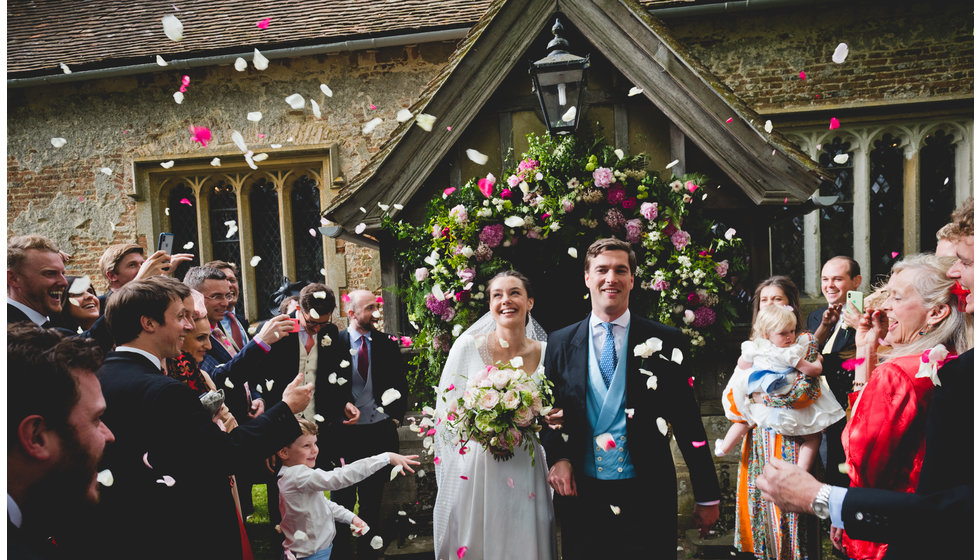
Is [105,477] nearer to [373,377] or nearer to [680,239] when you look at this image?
[373,377]

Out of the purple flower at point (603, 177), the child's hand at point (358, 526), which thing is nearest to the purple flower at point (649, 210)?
the purple flower at point (603, 177)

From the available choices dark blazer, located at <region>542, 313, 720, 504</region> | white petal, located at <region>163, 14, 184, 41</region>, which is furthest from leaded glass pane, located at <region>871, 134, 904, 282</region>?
white petal, located at <region>163, 14, 184, 41</region>

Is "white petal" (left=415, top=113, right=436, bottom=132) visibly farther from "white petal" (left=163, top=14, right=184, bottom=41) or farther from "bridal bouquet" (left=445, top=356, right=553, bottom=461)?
"white petal" (left=163, top=14, right=184, bottom=41)

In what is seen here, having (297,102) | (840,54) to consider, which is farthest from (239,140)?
(840,54)

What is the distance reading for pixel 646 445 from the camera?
128 inches

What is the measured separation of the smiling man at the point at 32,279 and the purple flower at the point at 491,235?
284cm

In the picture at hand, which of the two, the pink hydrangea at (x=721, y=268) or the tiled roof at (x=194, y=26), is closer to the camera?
the pink hydrangea at (x=721, y=268)

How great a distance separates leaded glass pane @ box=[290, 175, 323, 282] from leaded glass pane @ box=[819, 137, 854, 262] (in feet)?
Result: 24.6

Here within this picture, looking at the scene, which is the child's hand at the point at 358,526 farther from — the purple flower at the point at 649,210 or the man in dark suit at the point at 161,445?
the purple flower at the point at 649,210

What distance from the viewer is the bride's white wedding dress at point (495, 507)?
11.8 ft

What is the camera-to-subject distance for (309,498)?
3590 millimetres

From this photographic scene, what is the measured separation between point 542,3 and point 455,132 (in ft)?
4.52

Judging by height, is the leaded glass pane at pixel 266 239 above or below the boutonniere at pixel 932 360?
above

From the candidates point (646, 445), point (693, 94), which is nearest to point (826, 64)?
point (693, 94)
